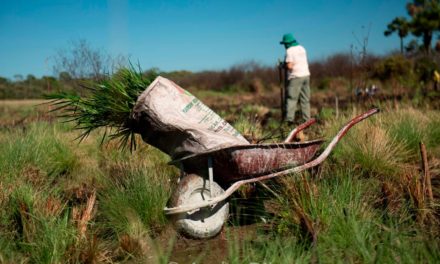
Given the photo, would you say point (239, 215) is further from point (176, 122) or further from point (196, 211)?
point (176, 122)

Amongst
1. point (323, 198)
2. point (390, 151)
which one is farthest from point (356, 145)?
point (323, 198)

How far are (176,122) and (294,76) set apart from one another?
211 inches

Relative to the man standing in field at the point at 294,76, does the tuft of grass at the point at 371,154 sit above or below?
below

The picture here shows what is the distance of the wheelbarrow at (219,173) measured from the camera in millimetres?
2578

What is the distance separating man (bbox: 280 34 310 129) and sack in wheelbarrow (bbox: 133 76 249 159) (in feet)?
15.7

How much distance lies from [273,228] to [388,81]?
16.3m

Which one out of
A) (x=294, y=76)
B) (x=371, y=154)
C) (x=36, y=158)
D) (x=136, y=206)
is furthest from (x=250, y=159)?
(x=294, y=76)

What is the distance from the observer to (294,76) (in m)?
7.56

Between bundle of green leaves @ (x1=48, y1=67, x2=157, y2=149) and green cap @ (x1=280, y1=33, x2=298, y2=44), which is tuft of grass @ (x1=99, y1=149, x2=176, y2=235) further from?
green cap @ (x1=280, y1=33, x2=298, y2=44)

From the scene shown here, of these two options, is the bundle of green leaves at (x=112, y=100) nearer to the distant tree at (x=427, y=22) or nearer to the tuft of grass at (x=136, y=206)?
the tuft of grass at (x=136, y=206)

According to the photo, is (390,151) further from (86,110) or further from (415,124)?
(86,110)

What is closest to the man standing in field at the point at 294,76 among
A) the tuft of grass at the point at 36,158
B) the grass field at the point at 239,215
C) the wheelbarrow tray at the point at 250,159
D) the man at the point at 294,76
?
the man at the point at 294,76

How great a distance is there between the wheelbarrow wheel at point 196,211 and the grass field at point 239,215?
0.10m

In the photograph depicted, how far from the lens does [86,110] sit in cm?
287
